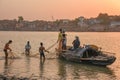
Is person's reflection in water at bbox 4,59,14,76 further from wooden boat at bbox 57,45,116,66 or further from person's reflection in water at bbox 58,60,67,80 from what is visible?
wooden boat at bbox 57,45,116,66

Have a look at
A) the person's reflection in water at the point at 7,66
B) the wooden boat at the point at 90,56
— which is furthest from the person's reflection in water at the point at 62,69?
the person's reflection in water at the point at 7,66

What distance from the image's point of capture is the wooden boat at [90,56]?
30438 mm

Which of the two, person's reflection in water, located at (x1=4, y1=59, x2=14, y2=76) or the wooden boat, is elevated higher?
the wooden boat

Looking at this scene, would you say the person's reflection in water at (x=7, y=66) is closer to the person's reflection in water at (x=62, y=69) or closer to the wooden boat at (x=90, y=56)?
the person's reflection in water at (x=62, y=69)

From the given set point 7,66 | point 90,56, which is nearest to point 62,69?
point 90,56

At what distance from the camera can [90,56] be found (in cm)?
3238

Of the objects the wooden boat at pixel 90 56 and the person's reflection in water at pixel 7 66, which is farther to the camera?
the wooden boat at pixel 90 56

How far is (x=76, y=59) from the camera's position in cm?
3266

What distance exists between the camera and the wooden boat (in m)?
30.4

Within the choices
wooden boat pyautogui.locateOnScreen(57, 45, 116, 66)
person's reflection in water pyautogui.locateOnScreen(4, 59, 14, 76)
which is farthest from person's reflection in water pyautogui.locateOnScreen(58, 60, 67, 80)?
person's reflection in water pyautogui.locateOnScreen(4, 59, 14, 76)

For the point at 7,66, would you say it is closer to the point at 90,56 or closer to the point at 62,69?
the point at 62,69

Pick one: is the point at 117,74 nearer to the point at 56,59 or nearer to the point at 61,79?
the point at 61,79

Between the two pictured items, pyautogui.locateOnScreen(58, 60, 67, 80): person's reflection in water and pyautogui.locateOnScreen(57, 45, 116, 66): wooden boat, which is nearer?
pyautogui.locateOnScreen(58, 60, 67, 80): person's reflection in water

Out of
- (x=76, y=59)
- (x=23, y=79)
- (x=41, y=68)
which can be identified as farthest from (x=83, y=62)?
(x=23, y=79)
